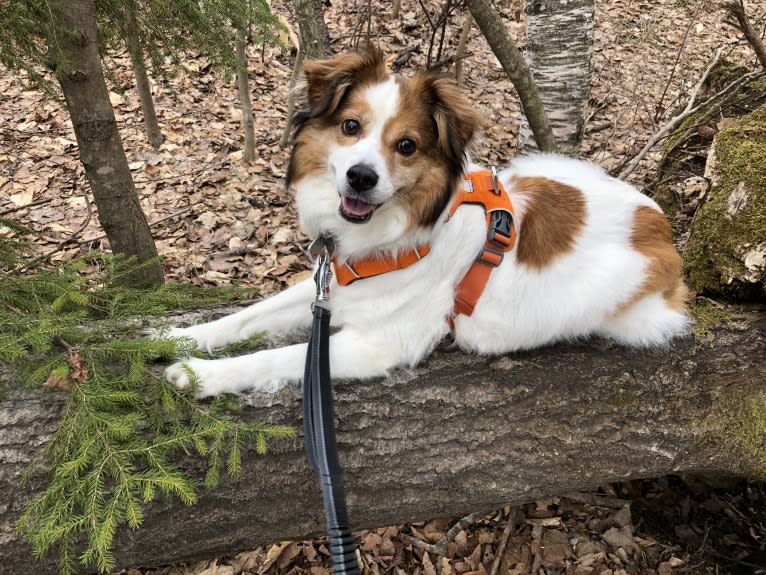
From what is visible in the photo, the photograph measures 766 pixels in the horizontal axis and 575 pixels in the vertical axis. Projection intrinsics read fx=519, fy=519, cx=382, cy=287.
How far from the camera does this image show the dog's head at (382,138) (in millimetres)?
2508

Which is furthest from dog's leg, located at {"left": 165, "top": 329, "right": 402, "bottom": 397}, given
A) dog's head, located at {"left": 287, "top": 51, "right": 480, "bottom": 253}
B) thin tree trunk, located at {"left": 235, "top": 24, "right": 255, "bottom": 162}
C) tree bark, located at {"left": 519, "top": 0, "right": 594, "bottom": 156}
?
thin tree trunk, located at {"left": 235, "top": 24, "right": 255, "bottom": 162}

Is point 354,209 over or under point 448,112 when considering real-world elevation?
under

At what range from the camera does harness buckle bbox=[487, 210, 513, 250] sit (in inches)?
105

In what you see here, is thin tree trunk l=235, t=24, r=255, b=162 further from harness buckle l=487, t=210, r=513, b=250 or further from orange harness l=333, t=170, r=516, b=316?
harness buckle l=487, t=210, r=513, b=250

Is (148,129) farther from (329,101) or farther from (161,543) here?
(161,543)

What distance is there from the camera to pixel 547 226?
2818 mm

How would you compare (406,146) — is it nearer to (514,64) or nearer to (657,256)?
(657,256)

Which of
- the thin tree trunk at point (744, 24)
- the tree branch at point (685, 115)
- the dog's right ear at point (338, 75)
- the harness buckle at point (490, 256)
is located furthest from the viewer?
the tree branch at point (685, 115)

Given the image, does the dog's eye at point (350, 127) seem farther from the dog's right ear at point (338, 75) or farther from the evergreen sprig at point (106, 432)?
the evergreen sprig at point (106, 432)

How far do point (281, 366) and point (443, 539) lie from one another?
5.44 feet

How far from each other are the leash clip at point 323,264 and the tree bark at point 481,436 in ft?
1.66

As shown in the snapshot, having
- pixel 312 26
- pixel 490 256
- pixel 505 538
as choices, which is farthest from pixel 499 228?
pixel 312 26

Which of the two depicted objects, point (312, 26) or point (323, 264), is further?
point (312, 26)

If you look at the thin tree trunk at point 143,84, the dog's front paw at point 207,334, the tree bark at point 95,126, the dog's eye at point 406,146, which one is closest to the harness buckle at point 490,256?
the dog's eye at point 406,146
